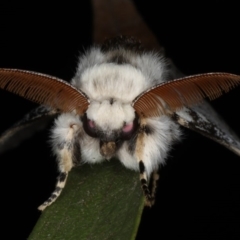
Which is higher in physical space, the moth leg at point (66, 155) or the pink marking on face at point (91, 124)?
the pink marking on face at point (91, 124)

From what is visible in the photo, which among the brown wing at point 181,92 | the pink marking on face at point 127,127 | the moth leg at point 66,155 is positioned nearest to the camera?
the brown wing at point 181,92

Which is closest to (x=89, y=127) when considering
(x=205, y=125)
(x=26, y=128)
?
(x=205, y=125)

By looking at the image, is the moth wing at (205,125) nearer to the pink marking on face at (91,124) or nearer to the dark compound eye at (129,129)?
the dark compound eye at (129,129)

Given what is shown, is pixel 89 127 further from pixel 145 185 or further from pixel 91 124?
pixel 145 185

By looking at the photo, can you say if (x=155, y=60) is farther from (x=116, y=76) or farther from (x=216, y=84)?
(x=216, y=84)

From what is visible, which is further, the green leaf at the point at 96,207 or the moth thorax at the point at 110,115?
the moth thorax at the point at 110,115

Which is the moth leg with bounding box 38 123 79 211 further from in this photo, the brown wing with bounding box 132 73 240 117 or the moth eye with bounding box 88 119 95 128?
the brown wing with bounding box 132 73 240 117

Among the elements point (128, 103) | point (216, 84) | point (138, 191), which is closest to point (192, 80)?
point (216, 84)

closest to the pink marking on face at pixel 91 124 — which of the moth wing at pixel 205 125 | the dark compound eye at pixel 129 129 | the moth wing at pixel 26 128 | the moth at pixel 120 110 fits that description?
the moth at pixel 120 110
